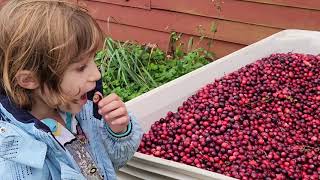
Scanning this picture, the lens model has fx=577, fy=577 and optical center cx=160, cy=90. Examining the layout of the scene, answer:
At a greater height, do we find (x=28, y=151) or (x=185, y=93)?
(x=28, y=151)

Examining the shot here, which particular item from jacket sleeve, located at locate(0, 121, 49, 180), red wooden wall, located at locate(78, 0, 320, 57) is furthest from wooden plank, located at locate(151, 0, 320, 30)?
jacket sleeve, located at locate(0, 121, 49, 180)

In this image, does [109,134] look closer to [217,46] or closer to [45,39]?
[45,39]

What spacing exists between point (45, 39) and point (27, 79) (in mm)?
119

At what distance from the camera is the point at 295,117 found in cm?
251

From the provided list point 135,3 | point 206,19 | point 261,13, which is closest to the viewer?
point 261,13

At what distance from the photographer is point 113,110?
1563mm

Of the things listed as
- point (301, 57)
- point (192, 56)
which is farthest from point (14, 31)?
point (192, 56)

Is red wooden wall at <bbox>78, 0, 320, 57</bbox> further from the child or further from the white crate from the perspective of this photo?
the child

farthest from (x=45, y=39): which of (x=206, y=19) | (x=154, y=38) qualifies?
(x=154, y=38)

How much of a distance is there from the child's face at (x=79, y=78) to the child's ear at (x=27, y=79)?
0.23 ft

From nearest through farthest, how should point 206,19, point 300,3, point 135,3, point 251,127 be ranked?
point 251,127
point 300,3
point 206,19
point 135,3

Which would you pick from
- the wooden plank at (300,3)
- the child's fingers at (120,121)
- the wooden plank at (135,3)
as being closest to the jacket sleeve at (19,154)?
the child's fingers at (120,121)

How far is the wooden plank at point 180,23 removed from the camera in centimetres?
379

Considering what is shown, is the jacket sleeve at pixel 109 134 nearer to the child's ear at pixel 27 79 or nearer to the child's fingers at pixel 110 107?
the child's fingers at pixel 110 107
